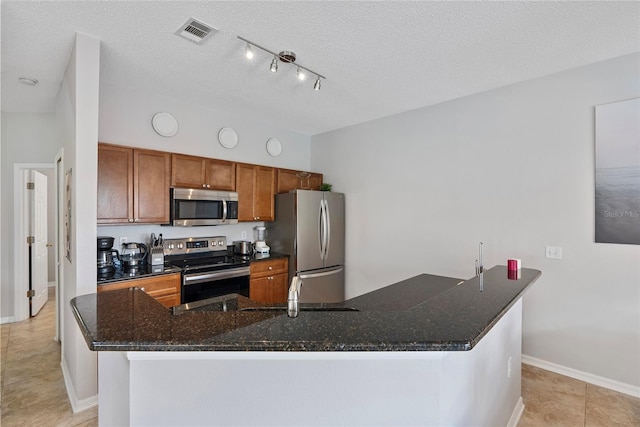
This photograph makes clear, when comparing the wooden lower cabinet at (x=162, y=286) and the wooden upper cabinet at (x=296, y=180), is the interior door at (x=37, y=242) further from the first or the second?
the wooden upper cabinet at (x=296, y=180)

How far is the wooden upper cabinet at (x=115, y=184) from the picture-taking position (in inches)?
110

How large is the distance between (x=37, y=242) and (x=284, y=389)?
5.09 meters

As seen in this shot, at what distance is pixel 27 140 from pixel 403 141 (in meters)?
4.80

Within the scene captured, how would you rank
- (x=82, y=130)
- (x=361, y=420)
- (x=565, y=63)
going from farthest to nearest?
(x=565, y=63), (x=82, y=130), (x=361, y=420)

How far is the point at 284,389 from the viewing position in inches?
40.1

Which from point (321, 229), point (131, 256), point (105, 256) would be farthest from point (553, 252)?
point (105, 256)

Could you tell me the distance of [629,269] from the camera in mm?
2457

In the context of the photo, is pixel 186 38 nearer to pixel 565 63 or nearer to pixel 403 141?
pixel 403 141

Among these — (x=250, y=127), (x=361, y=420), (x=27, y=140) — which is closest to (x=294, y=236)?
(x=250, y=127)

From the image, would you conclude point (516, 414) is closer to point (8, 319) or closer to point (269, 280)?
point (269, 280)

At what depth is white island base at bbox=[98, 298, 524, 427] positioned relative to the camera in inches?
38.8

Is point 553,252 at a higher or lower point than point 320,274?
higher

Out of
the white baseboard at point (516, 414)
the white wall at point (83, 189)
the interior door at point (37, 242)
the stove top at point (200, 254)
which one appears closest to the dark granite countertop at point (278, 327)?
the white wall at point (83, 189)

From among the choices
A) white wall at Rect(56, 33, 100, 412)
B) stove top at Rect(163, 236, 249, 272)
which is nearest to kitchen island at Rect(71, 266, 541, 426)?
white wall at Rect(56, 33, 100, 412)
